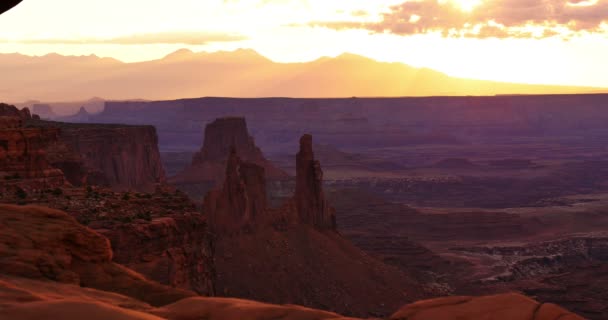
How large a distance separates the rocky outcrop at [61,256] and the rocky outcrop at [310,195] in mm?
51876

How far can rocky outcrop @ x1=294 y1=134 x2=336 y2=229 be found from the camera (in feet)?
251

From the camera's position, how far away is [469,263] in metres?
99.2

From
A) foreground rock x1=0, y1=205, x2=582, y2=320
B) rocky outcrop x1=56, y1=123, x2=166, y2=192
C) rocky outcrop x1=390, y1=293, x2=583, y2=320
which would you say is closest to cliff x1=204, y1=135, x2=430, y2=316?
rocky outcrop x1=56, y1=123, x2=166, y2=192

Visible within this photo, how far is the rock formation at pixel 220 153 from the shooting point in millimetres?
137250

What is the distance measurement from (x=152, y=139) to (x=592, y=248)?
50.6 metres

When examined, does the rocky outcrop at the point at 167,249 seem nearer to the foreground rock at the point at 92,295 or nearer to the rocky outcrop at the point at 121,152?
the foreground rock at the point at 92,295

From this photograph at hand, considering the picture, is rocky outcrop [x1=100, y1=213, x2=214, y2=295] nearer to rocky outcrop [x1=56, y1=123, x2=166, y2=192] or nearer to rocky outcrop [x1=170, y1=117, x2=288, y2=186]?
rocky outcrop [x1=56, y1=123, x2=166, y2=192]

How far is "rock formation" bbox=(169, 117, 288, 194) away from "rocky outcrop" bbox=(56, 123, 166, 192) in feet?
88.8

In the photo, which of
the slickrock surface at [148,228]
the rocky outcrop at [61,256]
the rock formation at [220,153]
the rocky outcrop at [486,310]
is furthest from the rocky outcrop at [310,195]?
the rocky outcrop at [486,310]

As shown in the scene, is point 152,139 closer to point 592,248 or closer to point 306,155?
point 306,155

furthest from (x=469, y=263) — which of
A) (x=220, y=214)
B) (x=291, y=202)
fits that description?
(x=220, y=214)

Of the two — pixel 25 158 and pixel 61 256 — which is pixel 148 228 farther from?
pixel 25 158

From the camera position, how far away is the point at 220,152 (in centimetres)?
14625

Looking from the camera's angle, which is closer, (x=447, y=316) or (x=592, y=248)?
(x=447, y=316)
